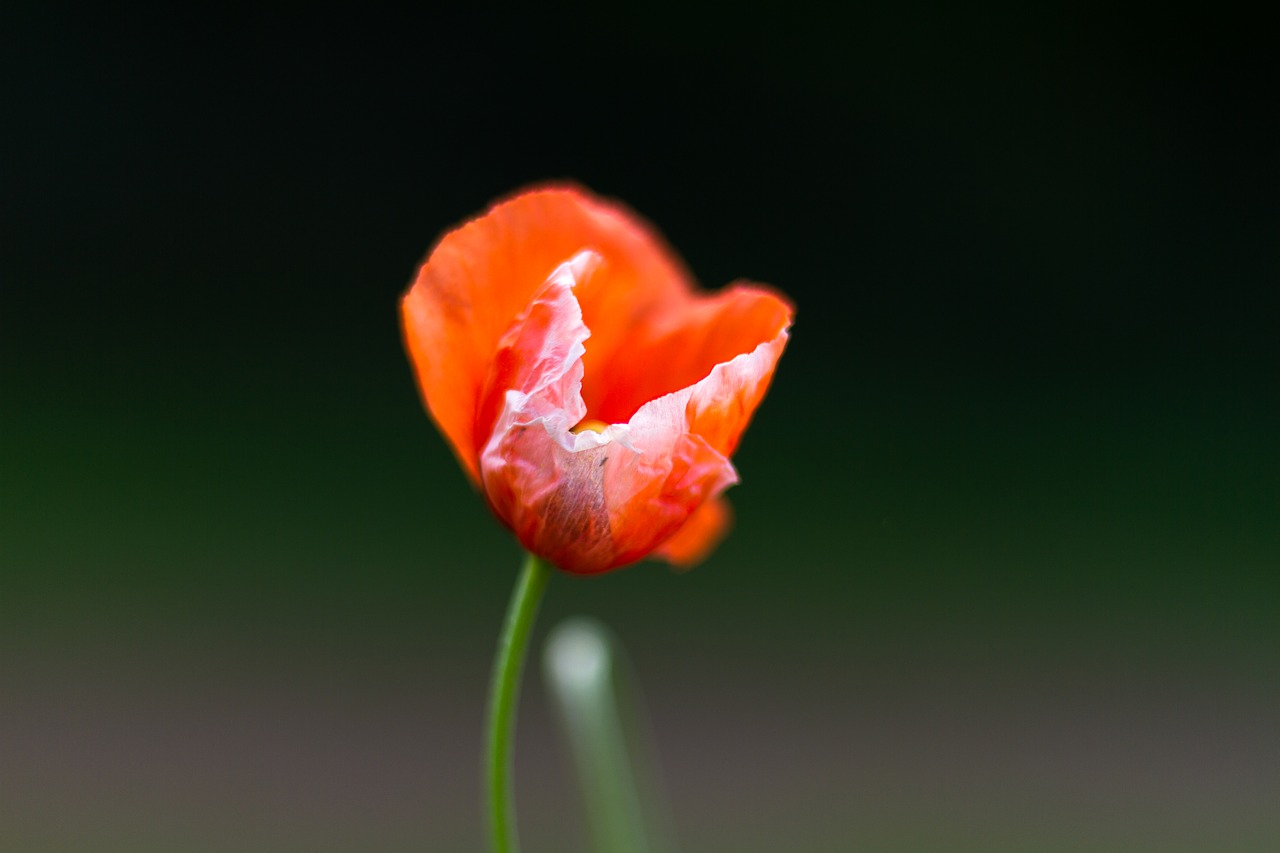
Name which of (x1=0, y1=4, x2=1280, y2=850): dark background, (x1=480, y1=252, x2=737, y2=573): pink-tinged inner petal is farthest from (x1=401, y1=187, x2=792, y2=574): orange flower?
(x1=0, y1=4, x2=1280, y2=850): dark background

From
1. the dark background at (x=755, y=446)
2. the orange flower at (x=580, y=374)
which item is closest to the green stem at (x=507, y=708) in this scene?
the orange flower at (x=580, y=374)

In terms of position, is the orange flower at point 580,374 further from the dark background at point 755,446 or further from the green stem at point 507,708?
the dark background at point 755,446

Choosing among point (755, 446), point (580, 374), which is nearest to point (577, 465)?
point (580, 374)

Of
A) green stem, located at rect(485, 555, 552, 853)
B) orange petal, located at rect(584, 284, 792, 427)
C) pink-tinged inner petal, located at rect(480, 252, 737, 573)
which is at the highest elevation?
orange petal, located at rect(584, 284, 792, 427)

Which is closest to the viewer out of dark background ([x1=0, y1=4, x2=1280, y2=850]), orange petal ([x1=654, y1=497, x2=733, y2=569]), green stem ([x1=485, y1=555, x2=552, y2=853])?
green stem ([x1=485, y1=555, x2=552, y2=853])

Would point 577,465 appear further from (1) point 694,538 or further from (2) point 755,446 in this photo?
(2) point 755,446

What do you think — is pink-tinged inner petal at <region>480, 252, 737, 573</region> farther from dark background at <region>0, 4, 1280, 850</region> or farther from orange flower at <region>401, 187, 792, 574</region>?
dark background at <region>0, 4, 1280, 850</region>

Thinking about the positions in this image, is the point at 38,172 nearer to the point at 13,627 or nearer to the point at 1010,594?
the point at 13,627
